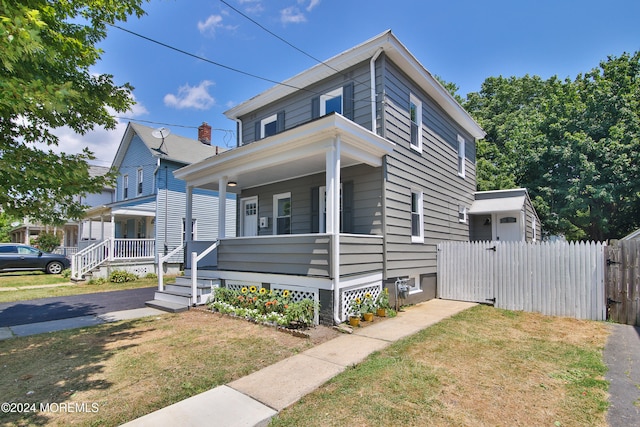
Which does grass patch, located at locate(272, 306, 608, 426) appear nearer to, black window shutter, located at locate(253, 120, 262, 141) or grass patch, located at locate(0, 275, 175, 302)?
black window shutter, located at locate(253, 120, 262, 141)

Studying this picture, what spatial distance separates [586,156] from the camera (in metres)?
16.2

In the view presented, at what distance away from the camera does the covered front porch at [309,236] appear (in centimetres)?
653

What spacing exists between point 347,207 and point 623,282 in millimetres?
6253

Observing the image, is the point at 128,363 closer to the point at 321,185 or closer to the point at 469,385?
the point at 469,385

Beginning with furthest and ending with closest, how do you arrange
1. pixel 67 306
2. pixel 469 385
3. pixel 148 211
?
pixel 148 211 → pixel 67 306 → pixel 469 385

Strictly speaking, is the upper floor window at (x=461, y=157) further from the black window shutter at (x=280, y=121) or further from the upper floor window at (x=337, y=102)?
the black window shutter at (x=280, y=121)

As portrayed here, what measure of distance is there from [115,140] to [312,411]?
81.2 ft

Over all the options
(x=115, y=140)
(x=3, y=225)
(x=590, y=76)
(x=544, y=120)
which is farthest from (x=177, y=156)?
(x=3, y=225)

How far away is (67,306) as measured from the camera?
9141mm

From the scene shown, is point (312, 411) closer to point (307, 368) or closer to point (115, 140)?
point (307, 368)

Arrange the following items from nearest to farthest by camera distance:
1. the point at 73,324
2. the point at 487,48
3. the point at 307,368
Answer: the point at 307,368 → the point at 73,324 → the point at 487,48

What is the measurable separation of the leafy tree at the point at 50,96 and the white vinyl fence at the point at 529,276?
9139mm

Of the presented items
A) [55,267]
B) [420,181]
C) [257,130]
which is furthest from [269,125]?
[55,267]

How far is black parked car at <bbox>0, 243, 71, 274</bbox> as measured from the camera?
54.5ft
